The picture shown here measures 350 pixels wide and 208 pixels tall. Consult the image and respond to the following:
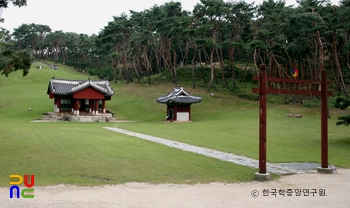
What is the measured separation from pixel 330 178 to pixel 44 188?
28.0 feet

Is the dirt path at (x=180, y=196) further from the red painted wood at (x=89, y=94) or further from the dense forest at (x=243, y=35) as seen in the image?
the red painted wood at (x=89, y=94)

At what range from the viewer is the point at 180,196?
810 cm

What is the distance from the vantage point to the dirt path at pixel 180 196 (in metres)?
7.32

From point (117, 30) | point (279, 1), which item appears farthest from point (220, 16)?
point (117, 30)

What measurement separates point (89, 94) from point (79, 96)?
1146mm

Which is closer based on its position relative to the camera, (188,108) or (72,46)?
(188,108)

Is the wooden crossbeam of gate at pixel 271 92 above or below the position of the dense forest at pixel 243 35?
below

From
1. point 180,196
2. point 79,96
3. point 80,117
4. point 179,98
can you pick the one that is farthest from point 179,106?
point 180,196

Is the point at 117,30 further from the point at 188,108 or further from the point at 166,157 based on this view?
the point at 166,157

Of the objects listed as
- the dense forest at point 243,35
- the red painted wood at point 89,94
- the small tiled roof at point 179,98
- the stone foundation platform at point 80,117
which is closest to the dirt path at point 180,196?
the dense forest at point 243,35

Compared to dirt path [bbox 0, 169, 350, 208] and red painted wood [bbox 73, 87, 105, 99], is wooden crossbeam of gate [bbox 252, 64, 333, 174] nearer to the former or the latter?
dirt path [bbox 0, 169, 350, 208]

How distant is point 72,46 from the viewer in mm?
93625

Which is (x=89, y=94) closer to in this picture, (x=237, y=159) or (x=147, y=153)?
(x=147, y=153)

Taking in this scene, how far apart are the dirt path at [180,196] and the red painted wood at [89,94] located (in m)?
31.4
